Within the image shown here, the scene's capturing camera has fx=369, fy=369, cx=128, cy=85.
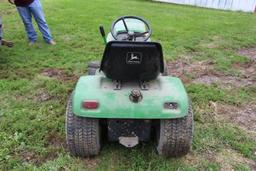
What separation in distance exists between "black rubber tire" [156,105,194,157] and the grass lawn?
0.54 feet

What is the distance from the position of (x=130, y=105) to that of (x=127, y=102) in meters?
0.04

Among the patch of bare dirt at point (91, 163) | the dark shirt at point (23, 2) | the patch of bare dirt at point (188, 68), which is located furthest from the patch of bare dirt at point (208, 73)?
the dark shirt at point (23, 2)

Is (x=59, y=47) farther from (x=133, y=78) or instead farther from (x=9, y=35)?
(x=133, y=78)

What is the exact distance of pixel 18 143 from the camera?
128 inches

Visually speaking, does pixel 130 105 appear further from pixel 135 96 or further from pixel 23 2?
pixel 23 2

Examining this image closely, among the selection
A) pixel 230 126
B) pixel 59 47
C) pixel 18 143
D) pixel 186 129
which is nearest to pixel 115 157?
pixel 186 129

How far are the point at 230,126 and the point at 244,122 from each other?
21 cm

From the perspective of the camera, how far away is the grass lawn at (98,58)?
306 cm

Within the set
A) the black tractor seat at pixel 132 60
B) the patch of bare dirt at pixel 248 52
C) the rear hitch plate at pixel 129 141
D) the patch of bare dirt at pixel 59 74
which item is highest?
the black tractor seat at pixel 132 60

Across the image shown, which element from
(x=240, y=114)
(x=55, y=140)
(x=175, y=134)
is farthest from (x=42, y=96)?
(x=240, y=114)

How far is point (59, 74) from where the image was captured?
4820mm

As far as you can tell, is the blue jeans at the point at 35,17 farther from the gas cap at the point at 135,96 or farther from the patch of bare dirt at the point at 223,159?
the patch of bare dirt at the point at 223,159

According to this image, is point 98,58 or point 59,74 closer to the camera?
point 59,74

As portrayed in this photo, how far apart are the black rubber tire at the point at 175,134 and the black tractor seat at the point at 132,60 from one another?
0.39 m
